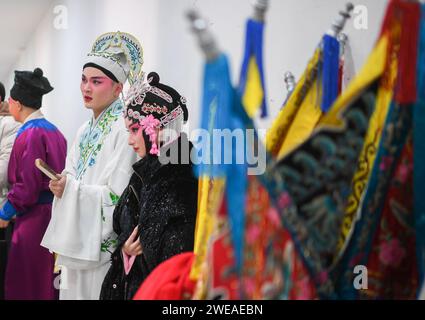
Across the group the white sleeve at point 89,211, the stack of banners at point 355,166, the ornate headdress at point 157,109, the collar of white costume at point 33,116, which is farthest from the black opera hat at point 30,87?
the stack of banners at point 355,166

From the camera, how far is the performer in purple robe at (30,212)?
3.45 m

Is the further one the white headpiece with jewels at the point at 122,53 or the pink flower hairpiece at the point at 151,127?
the white headpiece with jewels at the point at 122,53

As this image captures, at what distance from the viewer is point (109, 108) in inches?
113

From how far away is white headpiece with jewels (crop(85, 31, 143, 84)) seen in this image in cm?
293

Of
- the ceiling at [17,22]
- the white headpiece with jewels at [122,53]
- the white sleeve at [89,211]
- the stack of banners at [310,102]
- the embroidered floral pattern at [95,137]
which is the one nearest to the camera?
the stack of banners at [310,102]

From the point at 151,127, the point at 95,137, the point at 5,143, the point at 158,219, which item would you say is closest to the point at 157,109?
the point at 151,127

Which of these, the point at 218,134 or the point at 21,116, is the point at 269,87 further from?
the point at 21,116

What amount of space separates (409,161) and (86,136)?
1.84 m

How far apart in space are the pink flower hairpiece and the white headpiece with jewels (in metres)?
0.61

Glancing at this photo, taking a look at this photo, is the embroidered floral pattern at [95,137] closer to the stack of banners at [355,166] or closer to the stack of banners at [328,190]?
the stack of banners at [328,190]

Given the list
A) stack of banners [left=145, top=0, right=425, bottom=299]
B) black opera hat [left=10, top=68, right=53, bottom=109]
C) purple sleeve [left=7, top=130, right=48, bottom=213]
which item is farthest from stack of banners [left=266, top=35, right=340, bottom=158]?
black opera hat [left=10, top=68, right=53, bottom=109]

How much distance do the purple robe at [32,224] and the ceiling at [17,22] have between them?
2.15m

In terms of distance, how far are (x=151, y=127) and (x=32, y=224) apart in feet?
4.56

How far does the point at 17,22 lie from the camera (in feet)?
20.7
